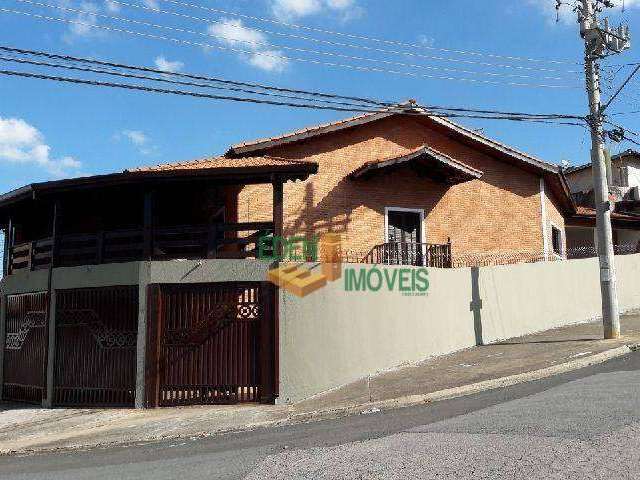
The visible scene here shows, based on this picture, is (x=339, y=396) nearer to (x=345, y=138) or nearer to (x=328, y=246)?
(x=328, y=246)

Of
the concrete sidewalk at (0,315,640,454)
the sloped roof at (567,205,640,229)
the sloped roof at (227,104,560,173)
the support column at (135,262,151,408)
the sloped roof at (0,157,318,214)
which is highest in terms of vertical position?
the sloped roof at (227,104,560,173)

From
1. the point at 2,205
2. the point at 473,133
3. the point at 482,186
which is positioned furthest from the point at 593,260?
the point at 2,205

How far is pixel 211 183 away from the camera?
1129cm

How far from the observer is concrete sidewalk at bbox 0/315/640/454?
8398mm

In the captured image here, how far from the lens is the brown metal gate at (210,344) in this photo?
10102 mm

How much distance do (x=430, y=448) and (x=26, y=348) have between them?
31.0ft

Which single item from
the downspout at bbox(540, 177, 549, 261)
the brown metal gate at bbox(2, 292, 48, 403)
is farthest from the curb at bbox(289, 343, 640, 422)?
the downspout at bbox(540, 177, 549, 261)

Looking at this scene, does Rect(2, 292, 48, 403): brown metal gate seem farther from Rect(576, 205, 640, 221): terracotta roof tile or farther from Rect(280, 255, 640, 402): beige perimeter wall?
Rect(576, 205, 640, 221): terracotta roof tile

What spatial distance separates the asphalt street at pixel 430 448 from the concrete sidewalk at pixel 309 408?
500mm

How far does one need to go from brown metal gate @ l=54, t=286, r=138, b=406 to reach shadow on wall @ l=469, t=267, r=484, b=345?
8.01 metres

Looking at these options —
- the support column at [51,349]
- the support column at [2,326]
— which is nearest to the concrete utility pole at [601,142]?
the support column at [51,349]

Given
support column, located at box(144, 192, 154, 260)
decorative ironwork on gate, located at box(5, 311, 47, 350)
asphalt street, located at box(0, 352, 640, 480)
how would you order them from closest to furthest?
asphalt street, located at box(0, 352, 640, 480)
support column, located at box(144, 192, 154, 260)
decorative ironwork on gate, located at box(5, 311, 47, 350)

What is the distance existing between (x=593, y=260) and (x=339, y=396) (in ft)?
36.5

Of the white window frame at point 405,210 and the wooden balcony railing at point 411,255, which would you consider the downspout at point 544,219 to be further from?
the white window frame at point 405,210
